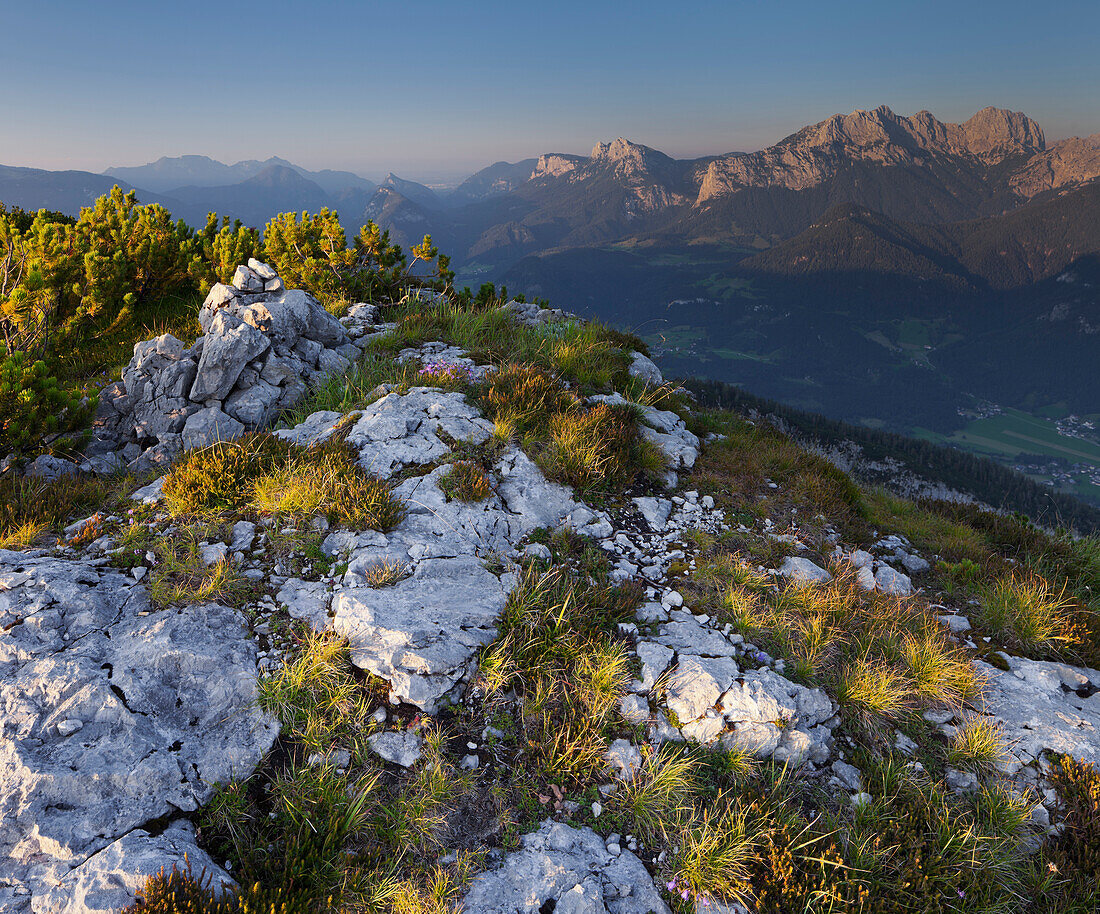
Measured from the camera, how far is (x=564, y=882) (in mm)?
3912

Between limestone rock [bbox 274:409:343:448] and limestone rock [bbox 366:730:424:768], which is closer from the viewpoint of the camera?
limestone rock [bbox 366:730:424:768]

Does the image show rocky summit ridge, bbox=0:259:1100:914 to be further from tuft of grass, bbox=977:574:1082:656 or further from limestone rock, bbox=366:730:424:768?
tuft of grass, bbox=977:574:1082:656

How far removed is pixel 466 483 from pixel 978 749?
21.4ft

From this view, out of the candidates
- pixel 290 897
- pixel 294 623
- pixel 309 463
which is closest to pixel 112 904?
pixel 290 897

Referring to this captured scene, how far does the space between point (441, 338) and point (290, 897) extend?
10887 mm

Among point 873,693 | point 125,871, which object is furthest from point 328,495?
point 873,693

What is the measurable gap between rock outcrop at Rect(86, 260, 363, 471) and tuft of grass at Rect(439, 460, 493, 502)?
460 centimetres

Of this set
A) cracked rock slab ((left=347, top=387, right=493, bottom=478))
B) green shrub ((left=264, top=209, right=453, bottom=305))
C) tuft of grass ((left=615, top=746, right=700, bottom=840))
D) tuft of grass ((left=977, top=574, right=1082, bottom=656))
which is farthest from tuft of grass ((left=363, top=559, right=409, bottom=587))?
green shrub ((left=264, top=209, right=453, bottom=305))

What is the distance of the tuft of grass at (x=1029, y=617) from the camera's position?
265 inches

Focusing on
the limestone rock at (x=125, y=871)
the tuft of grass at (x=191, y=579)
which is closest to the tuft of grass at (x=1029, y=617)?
the limestone rock at (x=125, y=871)

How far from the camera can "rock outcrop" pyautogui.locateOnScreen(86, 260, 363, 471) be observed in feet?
31.3

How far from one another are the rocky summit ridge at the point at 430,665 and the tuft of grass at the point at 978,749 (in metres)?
0.09

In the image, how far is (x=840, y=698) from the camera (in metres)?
5.55

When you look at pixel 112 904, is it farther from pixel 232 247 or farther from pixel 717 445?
pixel 232 247
